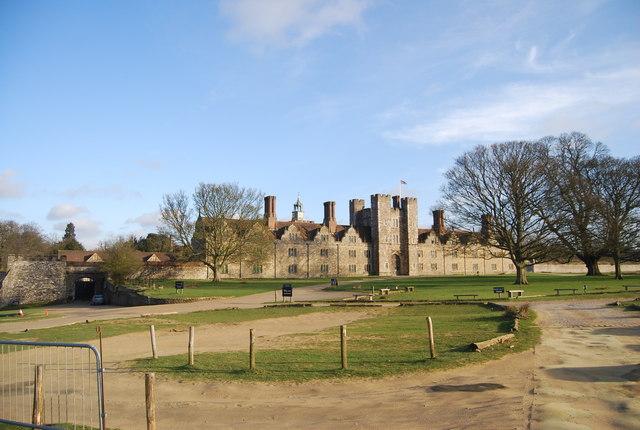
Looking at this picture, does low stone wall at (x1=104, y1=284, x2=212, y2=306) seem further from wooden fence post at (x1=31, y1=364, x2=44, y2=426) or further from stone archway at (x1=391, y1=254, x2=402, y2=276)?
stone archway at (x1=391, y1=254, x2=402, y2=276)

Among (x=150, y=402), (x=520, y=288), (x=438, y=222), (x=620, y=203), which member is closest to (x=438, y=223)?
(x=438, y=222)

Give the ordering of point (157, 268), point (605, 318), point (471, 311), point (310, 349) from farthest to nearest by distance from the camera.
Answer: point (157, 268) → point (471, 311) → point (605, 318) → point (310, 349)

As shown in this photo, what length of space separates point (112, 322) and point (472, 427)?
23.9 metres

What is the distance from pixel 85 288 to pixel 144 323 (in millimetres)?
46832

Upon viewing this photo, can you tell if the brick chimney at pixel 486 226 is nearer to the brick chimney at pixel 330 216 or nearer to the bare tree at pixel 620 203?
the bare tree at pixel 620 203

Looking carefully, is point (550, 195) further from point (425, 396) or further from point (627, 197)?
point (425, 396)

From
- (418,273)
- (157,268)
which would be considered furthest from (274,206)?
(418,273)

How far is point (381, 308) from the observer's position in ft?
102

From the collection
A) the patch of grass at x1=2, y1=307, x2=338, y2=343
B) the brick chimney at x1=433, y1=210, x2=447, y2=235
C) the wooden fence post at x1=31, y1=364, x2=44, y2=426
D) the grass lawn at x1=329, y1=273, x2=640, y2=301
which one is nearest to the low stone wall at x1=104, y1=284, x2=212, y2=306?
the patch of grass at x1=2, y1=307, x2=338, y2=343

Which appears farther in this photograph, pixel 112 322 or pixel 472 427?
pixel 112 322

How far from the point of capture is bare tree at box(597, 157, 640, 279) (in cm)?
5078

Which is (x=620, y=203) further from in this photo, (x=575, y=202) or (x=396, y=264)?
(x=396, y=264)

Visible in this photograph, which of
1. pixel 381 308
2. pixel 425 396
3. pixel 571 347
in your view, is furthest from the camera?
pixel 381 308

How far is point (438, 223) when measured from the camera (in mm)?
90062
